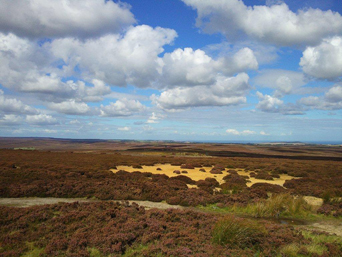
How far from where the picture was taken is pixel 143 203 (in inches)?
591

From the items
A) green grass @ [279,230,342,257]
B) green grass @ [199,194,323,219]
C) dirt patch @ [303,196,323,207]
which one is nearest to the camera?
green grass @ [279,230,342,257]

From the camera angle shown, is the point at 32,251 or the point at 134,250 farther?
the point at 134,250

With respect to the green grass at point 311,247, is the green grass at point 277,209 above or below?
below

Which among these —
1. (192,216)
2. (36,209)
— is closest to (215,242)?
(192,216)

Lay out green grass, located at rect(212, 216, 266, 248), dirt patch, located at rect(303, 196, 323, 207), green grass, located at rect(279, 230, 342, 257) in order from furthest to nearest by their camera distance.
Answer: dirt patch, located at rect(303, 196, 323, 207) → green grass, located at rect(212, 216, 266, 248) → green grass, located at rect(279, 230, 342, 257)

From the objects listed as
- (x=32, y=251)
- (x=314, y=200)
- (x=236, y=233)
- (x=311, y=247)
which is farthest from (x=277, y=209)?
(x=32, y=251)

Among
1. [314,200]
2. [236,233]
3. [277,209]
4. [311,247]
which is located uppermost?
[236,233]

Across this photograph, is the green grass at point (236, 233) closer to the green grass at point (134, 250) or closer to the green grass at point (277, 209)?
the green grass at point (134, 250)

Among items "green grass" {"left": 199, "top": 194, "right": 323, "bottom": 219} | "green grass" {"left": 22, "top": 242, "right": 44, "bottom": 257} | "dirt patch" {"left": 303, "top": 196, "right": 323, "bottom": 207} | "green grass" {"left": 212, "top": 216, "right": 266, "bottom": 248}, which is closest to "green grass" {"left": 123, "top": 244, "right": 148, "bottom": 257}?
"green grass" {"left": 212, "top": 216, "right": 266, "bottom": 248}

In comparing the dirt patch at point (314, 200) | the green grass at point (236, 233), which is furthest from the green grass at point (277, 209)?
the green grass at point (236, 233)

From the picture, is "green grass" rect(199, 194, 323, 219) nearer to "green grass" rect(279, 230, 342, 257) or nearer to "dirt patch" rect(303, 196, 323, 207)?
"dirt patch" rect(303, 196, 323, 207)

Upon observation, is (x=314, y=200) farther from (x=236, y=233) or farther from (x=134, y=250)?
(x=134, y=250)

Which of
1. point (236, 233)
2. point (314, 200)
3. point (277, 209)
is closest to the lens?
point (236, 233)

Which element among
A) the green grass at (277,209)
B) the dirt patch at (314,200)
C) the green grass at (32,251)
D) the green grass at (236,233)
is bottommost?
the dirt patch at (314,200)
